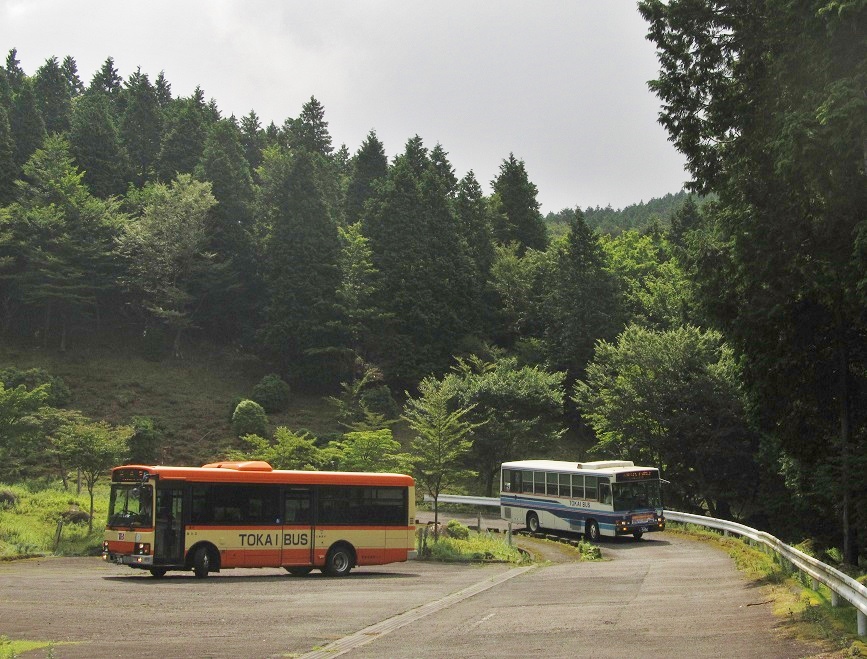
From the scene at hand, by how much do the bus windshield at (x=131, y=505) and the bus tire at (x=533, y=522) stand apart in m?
22.3

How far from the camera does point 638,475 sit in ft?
123

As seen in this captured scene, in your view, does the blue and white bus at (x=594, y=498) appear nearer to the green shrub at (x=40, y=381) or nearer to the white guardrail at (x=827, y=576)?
the white guardrail at (x=827, y=576)

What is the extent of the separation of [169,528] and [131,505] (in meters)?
1.20

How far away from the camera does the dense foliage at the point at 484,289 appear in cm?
2164

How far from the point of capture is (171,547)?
77.3 feet

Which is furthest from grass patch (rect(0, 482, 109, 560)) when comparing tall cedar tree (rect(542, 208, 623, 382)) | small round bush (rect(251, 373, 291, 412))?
tall cedar tree (rect(542, 208, 623, 382))

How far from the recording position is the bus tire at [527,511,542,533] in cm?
4172

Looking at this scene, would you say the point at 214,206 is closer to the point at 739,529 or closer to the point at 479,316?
the point at 479,316

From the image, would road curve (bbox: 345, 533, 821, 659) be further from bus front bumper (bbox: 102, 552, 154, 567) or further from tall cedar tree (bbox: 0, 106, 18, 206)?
tall cedar tree (bbox: 0, 106, 18, 206)

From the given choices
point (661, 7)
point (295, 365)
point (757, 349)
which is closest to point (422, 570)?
point (757, 349)

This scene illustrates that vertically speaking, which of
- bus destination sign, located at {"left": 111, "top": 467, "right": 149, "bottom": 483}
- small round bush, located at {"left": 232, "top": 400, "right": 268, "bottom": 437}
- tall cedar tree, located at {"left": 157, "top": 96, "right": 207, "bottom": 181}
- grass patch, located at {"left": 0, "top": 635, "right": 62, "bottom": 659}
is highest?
tall cedar tree, located at {"left": 157, "top": 96, "right": 207, "bottom": 181}

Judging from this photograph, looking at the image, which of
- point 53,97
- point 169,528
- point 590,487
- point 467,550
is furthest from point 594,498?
point 53,97

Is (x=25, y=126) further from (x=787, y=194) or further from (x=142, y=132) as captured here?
(x=787, y=194)

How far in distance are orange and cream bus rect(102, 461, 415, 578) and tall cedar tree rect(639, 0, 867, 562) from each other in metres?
11.3
